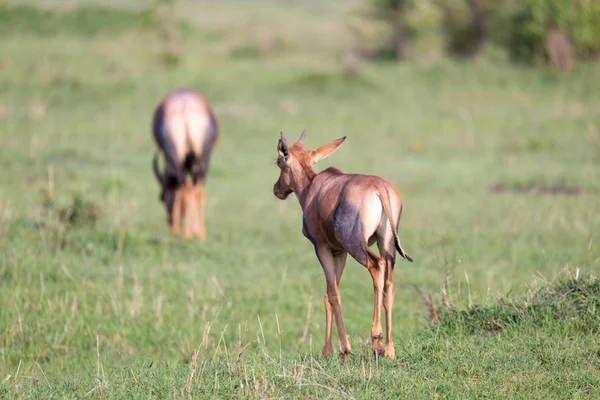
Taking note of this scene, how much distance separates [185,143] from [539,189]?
5572 millimetres

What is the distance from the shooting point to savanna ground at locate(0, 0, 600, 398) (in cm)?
477

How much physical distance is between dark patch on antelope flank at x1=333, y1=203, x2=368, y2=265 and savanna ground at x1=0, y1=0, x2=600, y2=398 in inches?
25.2

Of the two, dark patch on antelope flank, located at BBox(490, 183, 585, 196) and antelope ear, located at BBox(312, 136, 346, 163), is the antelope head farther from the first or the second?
dark patch on antelope flank, located at BBox(490, 183, 585, 196)

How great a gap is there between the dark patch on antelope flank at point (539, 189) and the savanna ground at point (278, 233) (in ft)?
0.16

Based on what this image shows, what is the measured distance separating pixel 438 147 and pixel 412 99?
143 inches

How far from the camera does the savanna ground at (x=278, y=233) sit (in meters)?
4.77

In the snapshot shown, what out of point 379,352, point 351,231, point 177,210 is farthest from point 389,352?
point 177,210

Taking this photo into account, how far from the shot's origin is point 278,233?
10383 mm

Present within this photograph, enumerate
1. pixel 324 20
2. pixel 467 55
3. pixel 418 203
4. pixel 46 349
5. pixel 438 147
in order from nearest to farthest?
1. pixel 46 349
2. pixel 418 203
3. pixel 438 147
4. pixel 467 55
5. pixel 324 20

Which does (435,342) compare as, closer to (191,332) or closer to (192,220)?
(191,332)

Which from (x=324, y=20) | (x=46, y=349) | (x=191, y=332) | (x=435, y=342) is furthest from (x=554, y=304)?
(x=324, y=20)

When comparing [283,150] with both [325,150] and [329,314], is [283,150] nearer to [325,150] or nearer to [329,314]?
[325,150]

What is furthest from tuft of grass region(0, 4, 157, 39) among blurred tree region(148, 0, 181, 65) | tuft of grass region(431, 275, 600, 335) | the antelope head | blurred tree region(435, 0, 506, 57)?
tuft of grass region(431, 275, 600, 335)

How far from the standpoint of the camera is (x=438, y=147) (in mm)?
17703
